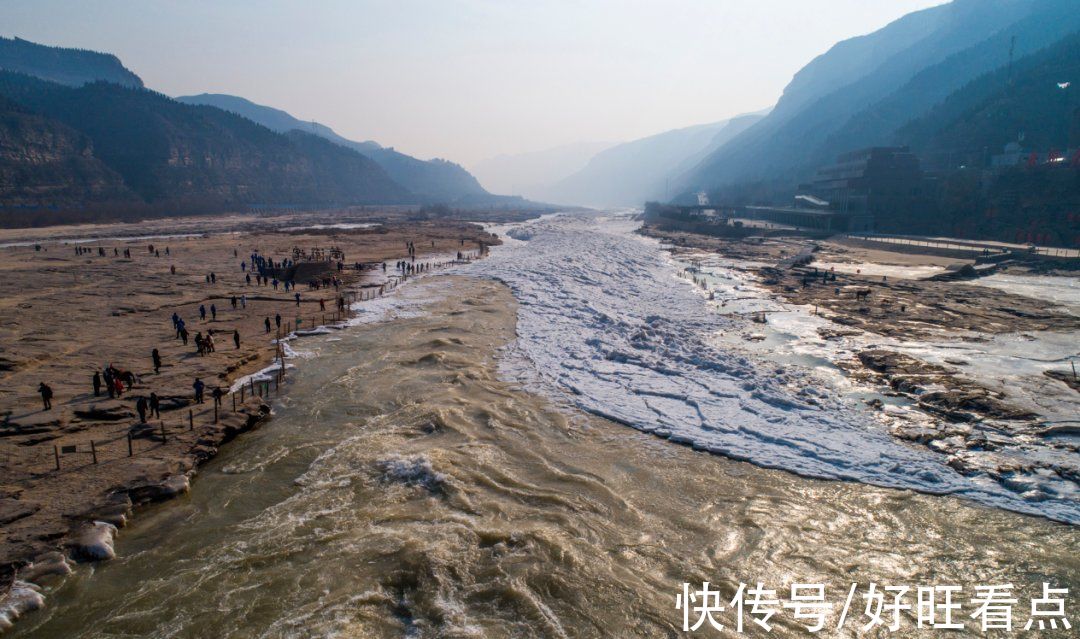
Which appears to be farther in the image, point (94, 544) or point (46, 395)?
point (46, 395)

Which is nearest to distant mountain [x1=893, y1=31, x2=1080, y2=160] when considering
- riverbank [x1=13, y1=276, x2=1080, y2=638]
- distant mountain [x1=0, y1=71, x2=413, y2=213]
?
riverbank [x1=13, y1=276, x2=1080, y2=638]

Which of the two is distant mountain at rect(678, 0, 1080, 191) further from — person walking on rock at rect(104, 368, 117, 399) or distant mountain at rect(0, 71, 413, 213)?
person walking on rock at rect(104, 368, 117, 399)

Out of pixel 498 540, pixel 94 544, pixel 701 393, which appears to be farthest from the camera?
pixel 701 393

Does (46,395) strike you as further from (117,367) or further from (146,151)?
(146,151)

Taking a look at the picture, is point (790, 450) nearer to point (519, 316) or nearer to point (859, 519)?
point (859, 519)

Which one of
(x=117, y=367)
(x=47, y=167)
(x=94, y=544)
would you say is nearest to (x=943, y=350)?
(x=94, y=544)

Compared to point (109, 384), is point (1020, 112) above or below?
above

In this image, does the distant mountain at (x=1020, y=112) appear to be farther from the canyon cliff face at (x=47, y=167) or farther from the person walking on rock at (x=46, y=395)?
the canyon cliff face at (x=47, y=167)

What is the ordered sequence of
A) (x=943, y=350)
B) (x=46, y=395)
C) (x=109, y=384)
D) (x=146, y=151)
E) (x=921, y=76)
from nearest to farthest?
1. (x=46, y=395)
2. (x=109, y=384)
3. (x=943, y=350)
4. (x=146, y=151)
5. (x=921, y=76)

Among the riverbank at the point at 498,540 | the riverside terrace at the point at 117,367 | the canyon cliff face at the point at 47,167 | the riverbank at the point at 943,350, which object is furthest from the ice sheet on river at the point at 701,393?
the canyon cliff face at the point at 47,167

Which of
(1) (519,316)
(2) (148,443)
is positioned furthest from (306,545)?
(1) (519,316)
